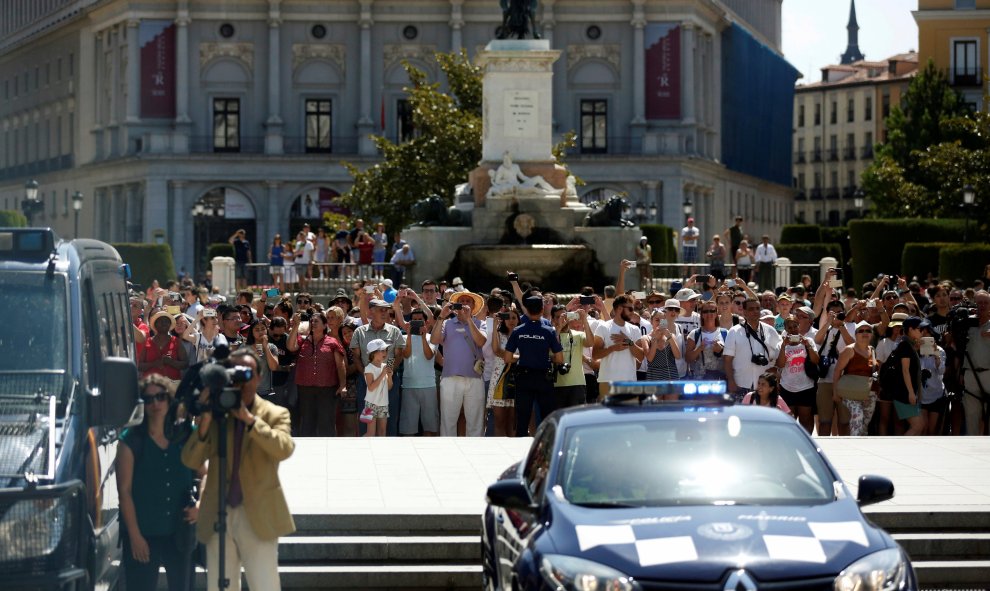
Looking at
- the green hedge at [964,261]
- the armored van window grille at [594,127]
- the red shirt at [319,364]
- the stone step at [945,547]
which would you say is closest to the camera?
the stone step at [945,547]

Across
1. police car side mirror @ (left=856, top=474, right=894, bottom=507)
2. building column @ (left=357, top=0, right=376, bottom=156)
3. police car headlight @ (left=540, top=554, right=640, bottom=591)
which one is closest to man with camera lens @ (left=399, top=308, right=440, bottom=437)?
police car side mirror @ (left=856, top=474, right=894, bottom=507)

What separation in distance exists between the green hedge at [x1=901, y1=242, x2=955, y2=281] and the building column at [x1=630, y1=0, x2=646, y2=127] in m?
55.9

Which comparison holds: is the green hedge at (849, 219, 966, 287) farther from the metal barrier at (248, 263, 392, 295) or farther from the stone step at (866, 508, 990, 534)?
the stone step at (866, 508, 990, 534)

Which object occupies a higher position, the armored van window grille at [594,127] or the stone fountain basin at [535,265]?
the armored van window grille at [594,127]

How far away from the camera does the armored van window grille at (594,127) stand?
102 m

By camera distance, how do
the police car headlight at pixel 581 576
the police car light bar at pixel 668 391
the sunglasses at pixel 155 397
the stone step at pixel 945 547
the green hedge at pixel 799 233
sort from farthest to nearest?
the green hedge at pixel 799 233
the stone step at pixel 945 547
the sunglasses at pixel 155 397
the police car light bar at pixel 668 391
the police car headlight at pixel 581 576

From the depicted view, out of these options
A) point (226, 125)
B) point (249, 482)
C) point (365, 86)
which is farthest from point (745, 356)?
point (226, 125)

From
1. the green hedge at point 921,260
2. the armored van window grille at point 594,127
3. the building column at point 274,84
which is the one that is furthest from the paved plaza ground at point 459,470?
the armored van window grille at point 594,127

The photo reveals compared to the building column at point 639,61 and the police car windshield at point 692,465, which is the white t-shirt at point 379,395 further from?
the building column at point 639,61

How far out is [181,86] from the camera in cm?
10019

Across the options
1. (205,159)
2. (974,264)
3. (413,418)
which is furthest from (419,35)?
(413,418)

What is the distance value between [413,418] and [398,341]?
3.18 feet

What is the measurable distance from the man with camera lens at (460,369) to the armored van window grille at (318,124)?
82504 millimetres

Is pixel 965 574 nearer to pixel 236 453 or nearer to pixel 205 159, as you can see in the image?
pixel 236 453
